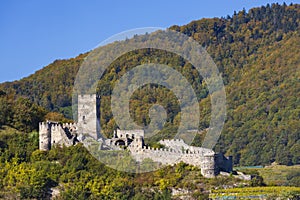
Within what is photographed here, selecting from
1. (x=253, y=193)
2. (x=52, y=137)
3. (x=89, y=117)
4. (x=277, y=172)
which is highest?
(x=89, y=117)

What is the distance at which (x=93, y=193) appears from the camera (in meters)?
60.4

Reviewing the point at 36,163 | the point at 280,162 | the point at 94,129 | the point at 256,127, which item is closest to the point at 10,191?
the point at 36,163

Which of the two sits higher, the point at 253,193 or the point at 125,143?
the point at 125,143

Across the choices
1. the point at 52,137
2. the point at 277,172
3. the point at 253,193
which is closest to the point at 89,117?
the point at 52,137

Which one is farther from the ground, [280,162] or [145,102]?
[145,102]

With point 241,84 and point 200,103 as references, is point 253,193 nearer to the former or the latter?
point 200,103

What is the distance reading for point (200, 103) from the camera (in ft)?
398

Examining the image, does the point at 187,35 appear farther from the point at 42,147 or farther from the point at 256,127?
the point at 42,147

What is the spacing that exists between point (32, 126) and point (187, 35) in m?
79.2

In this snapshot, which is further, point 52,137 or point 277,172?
point 277,172

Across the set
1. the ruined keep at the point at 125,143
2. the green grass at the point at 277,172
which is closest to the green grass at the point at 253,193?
the ruined keep at the point at 125,143

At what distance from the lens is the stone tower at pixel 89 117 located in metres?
64.1

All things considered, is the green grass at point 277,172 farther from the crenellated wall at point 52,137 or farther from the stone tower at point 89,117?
the crenellated wall at point 52,137

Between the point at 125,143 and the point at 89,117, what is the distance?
2.90 meters
